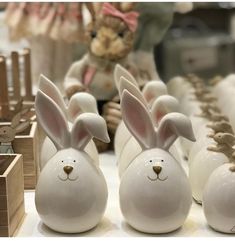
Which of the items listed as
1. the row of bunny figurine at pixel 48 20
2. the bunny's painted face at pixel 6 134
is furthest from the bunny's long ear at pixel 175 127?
→ the row of bunny figurine at pixel 48 20

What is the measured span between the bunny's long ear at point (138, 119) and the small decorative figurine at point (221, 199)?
0.30 feet

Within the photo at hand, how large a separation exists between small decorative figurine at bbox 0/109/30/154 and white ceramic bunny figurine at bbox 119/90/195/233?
174 millimetres

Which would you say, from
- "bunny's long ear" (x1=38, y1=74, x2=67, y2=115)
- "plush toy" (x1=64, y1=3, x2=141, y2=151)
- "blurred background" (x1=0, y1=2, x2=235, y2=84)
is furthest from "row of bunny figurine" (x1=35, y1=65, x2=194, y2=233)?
"blurred background" (x1=0, y1=2, x2=235, y2=84)

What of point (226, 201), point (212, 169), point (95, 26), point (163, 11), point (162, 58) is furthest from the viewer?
point (162, 58)

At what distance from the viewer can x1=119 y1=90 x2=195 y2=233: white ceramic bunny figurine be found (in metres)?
0.69

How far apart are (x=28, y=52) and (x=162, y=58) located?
777mm

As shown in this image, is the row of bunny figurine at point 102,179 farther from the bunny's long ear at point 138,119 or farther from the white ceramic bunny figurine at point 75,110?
the white ceramic bunny figurine at point 75,110

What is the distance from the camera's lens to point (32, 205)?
82cm

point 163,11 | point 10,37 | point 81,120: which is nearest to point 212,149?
point 81,120

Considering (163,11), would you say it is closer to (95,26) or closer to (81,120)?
(95,26)

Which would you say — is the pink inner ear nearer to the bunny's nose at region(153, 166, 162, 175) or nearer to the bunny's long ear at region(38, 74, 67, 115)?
the bunny's long ear at region(38, 74, 67, 115)

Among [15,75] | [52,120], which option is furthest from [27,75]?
[52,120]

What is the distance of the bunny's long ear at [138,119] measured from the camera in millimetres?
699

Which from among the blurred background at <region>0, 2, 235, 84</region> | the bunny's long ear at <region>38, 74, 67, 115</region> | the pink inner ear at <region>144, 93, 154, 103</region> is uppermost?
the bunny's long ear at <region>38, 74, 67, 115</region>
